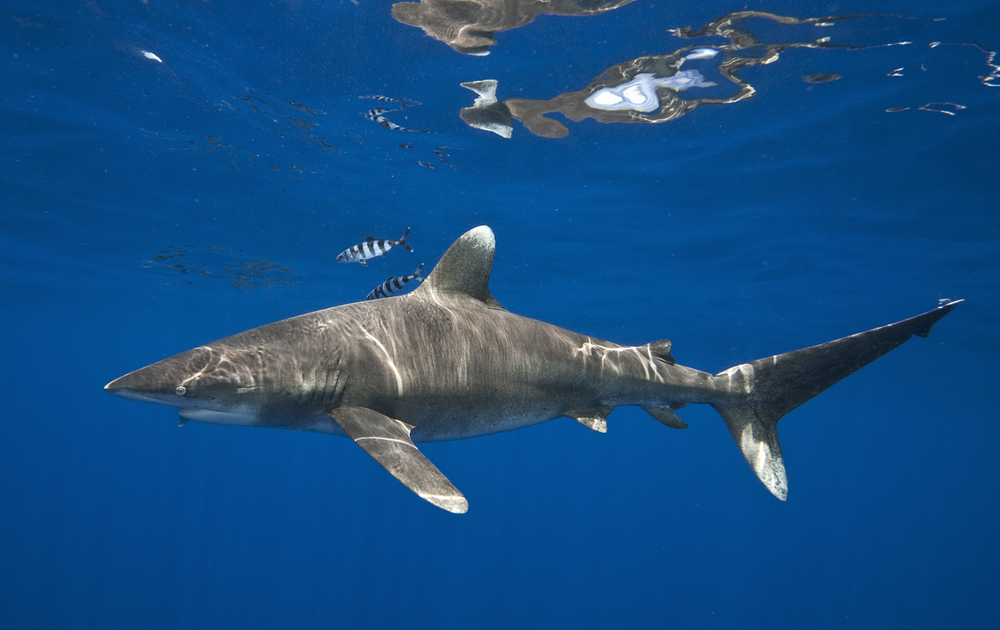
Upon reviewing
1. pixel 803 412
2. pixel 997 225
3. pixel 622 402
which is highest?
pixel 997 225

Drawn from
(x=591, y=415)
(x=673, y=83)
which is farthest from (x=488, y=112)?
(x=591, y=415)

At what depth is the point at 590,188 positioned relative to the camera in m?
14.7

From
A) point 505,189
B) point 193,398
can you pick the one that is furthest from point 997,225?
point 193,398

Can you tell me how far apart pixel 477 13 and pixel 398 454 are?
7.91 m

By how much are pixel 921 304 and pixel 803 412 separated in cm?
5298

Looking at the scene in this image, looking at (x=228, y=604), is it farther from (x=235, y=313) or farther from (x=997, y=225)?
(x=997, y=225)

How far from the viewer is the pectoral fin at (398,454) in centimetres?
261

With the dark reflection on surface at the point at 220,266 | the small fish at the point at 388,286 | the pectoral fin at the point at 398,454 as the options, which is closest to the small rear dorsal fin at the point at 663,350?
the pectoral fin at the point at 398,454

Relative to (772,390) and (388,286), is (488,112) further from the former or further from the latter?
(772,390)

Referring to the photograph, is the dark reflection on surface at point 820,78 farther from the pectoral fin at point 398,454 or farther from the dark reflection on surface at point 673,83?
the pectoral fin at point 398,454

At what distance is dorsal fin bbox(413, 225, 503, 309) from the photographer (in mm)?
4316

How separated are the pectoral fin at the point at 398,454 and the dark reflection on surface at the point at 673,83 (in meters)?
8.58

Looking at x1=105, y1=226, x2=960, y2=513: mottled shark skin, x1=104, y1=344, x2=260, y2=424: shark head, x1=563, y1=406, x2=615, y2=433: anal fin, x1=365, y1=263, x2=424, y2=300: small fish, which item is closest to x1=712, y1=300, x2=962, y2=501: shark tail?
x1=105, y1=226, x2=960, y2=513: mottled shark skin

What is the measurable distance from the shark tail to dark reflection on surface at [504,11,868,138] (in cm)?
651
